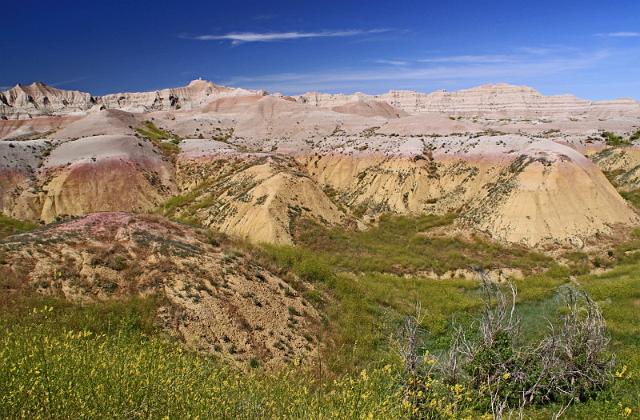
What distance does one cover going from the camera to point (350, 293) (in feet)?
68.4

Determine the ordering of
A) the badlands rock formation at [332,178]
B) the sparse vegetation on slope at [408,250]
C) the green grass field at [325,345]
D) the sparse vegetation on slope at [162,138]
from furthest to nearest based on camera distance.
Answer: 1. the sparse vegetation on slope at [162,138]
2. the badlands rock formation at [332,178]
3. the sparse vegetation on slope at [408,250]
4. the green grass field at [325,345]

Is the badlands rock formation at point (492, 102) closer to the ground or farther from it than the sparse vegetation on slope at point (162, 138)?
farther from it

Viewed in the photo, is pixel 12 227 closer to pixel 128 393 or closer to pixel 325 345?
pixel 325 345

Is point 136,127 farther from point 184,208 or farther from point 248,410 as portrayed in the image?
point 248,410

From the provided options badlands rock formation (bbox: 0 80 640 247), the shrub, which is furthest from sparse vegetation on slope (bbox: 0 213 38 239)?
the shrub

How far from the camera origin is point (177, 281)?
50.8 ft

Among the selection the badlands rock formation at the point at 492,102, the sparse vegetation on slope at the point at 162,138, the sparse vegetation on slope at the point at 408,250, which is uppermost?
the badlands rock formation at the point at 492,102

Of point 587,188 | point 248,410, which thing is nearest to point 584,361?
point 248,410

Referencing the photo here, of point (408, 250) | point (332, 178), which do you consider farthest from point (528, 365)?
Answer: point (332, 178)

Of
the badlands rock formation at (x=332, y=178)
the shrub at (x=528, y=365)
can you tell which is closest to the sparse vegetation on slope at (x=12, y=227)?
the badlands rock formation at (x=332, y=178)

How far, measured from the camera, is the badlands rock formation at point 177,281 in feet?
46.0

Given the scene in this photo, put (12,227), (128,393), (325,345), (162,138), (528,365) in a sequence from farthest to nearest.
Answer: (162,138), (12,227), (325,345), (528,365), (128,393)

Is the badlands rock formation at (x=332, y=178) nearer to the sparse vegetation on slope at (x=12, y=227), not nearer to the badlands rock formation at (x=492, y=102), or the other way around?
the sparse vegetation on slope at (x=12, y=227)

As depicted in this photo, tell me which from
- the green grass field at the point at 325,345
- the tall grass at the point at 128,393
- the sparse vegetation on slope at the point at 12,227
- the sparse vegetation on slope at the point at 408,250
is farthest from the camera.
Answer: the sparse vegetation on slope at the point at 12,227
